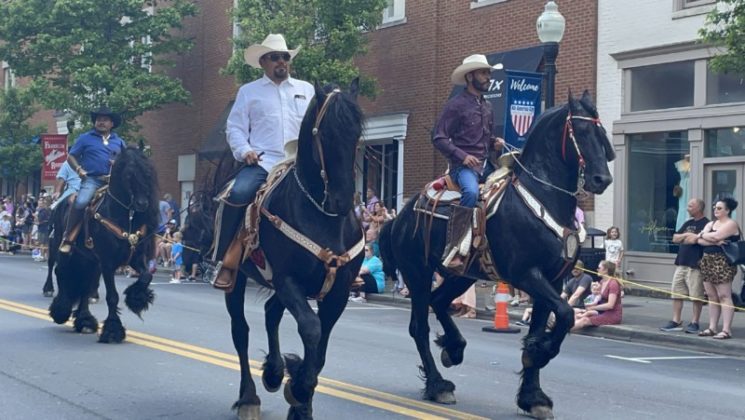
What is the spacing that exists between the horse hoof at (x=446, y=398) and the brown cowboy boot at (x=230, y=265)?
2003mm

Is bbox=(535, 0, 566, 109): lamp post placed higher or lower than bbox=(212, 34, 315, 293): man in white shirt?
higher

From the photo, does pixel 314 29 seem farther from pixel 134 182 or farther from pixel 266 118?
pixel 266 118

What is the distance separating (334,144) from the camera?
6977mm

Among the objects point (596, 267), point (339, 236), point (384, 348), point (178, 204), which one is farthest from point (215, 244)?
point (178, 204)

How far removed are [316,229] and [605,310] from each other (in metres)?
10.1

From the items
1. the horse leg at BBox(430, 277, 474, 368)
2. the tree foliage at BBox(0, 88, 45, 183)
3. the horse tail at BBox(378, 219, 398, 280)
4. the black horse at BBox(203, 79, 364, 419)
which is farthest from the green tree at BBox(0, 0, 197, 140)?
the black horse at BBox(203, 79, 364, 419)

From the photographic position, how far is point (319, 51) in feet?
82.1

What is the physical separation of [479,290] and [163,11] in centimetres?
1641

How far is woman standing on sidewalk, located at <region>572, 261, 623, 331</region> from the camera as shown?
1641 centimetres

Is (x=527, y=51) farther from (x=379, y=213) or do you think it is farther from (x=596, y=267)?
(x=596, y=267)

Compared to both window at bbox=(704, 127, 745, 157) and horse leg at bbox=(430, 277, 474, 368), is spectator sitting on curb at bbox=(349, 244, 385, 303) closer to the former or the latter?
window at bbox=(704, 127, 745, 157)

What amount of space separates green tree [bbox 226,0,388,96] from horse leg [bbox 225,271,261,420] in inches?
653

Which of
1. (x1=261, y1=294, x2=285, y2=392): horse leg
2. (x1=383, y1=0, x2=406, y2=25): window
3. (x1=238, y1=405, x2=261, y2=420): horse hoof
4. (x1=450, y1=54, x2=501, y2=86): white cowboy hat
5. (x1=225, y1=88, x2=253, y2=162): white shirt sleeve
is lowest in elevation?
(x1=238, y1=405, x2=261, y2=420): horse hoof

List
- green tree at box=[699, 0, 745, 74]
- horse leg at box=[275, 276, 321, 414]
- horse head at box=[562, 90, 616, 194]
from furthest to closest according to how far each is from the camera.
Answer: green tree at box=[699, 0, 745, 74] < horse head at box=[562, 90, 616, 194] < horse leg at box=[275, 276, 321, 414]
